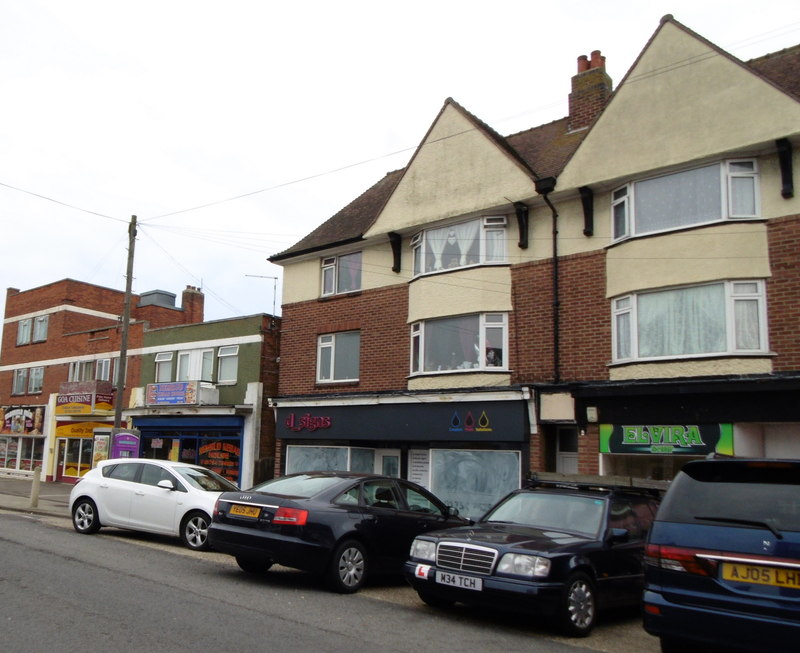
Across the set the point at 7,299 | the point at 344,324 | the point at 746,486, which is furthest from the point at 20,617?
the point at 7,299

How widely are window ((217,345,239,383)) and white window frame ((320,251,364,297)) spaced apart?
15.4 feet

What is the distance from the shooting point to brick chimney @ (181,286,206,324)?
36700 millimetres

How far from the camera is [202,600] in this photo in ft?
25.8

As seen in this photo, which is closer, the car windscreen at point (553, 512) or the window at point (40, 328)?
the car windscreen at point (553, 512)

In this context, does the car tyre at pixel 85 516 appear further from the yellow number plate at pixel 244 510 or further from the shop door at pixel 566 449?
the shop door at pixel 566 449

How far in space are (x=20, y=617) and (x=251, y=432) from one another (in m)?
17.1

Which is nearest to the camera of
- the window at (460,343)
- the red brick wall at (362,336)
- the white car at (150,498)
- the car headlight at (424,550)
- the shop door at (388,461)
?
the car headlight at (424,550)

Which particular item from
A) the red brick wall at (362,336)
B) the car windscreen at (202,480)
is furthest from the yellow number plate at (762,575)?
the red brick wall at (362,336)

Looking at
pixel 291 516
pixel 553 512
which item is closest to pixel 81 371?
pixel 291 516

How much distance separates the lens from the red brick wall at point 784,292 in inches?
518

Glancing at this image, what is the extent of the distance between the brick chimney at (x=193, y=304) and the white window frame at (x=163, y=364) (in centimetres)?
883

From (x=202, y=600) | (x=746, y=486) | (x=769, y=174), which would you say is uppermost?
(x=769, y=174)

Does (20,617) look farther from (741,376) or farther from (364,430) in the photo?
(364,430)

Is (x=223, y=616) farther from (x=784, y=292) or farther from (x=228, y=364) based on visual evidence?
(x=228, y=364)
